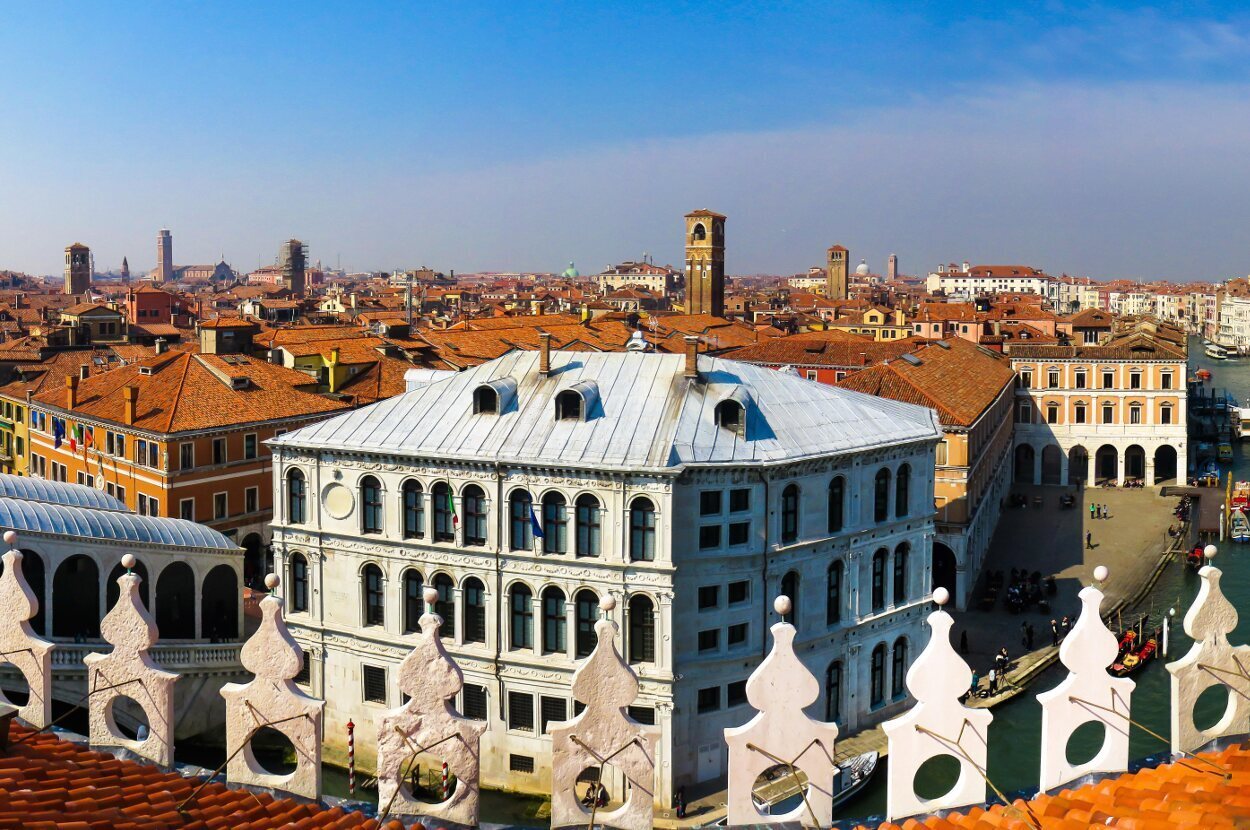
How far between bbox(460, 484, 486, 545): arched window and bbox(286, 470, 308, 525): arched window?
432cm

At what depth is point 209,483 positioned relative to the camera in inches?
1438

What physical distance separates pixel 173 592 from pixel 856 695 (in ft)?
50.5

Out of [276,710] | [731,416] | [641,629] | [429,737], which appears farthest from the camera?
[731,416]

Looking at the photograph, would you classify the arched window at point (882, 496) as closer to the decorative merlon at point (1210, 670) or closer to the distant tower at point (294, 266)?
the decorative merlon at point (1210, 670)

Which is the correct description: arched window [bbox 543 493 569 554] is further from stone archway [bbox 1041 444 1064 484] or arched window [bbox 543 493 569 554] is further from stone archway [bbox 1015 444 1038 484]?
stone archway [bbox 1041 444 1064 484]

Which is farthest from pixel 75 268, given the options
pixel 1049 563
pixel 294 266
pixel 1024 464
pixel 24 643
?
pixel 24 643

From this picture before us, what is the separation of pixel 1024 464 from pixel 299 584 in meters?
43.7

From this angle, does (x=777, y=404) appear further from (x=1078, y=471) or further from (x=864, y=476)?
(x=1078, y=471)

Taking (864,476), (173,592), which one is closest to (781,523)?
(864,476)

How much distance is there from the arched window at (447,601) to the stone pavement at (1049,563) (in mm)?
5844

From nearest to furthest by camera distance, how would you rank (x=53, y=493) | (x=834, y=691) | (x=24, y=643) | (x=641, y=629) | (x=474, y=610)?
(x=24, y=643)
(x=641, y=629)
(x=474, y=610)
(x=834, y=691)
(x=53, y=493)

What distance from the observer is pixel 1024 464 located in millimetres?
61469

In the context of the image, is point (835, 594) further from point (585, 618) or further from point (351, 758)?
point (351, 758)

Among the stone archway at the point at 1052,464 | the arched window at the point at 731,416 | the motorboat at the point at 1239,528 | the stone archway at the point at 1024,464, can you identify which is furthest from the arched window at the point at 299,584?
the stone archway at the point at 1052,464
